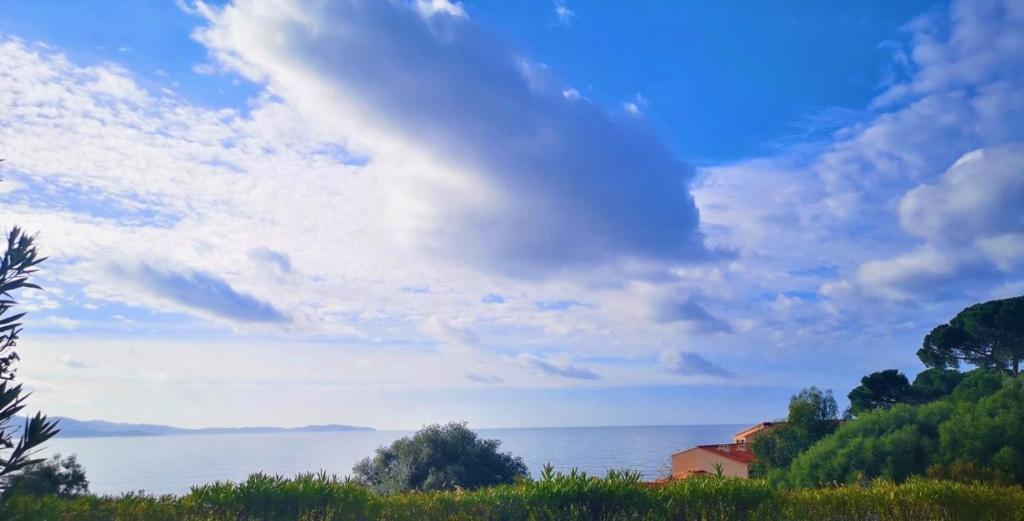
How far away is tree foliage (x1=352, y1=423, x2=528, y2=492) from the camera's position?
992 inches

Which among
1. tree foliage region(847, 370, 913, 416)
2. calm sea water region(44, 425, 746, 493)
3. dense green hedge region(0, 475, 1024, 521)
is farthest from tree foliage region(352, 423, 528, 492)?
tree foliage region(847, 370, 913, 416)

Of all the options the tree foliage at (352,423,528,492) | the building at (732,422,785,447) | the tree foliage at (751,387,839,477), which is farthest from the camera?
the building at (732,422,785,447)

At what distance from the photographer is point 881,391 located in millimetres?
37375

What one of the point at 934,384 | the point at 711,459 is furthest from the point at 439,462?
the point at 934,384

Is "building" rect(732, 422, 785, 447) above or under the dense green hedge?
above

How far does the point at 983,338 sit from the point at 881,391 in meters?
5.09

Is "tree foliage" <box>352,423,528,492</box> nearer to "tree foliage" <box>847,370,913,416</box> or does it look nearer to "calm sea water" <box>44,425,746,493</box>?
"calm sea water" <box>44,425,746,493</box>

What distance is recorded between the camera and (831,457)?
21.5 m

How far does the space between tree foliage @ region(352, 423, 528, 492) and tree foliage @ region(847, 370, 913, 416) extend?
19532 mm

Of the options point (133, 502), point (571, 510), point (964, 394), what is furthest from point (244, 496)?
point (964, 394)

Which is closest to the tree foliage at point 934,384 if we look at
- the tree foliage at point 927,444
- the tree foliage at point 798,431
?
the tree foliage at point 798,431

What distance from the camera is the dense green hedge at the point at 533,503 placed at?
723 cm

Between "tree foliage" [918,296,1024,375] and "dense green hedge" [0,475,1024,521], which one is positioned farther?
"tree foliage" [918,296,1024,375]

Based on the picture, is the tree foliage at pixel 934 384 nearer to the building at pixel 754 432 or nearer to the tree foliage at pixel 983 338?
the tree foliage at pixel 983 338
